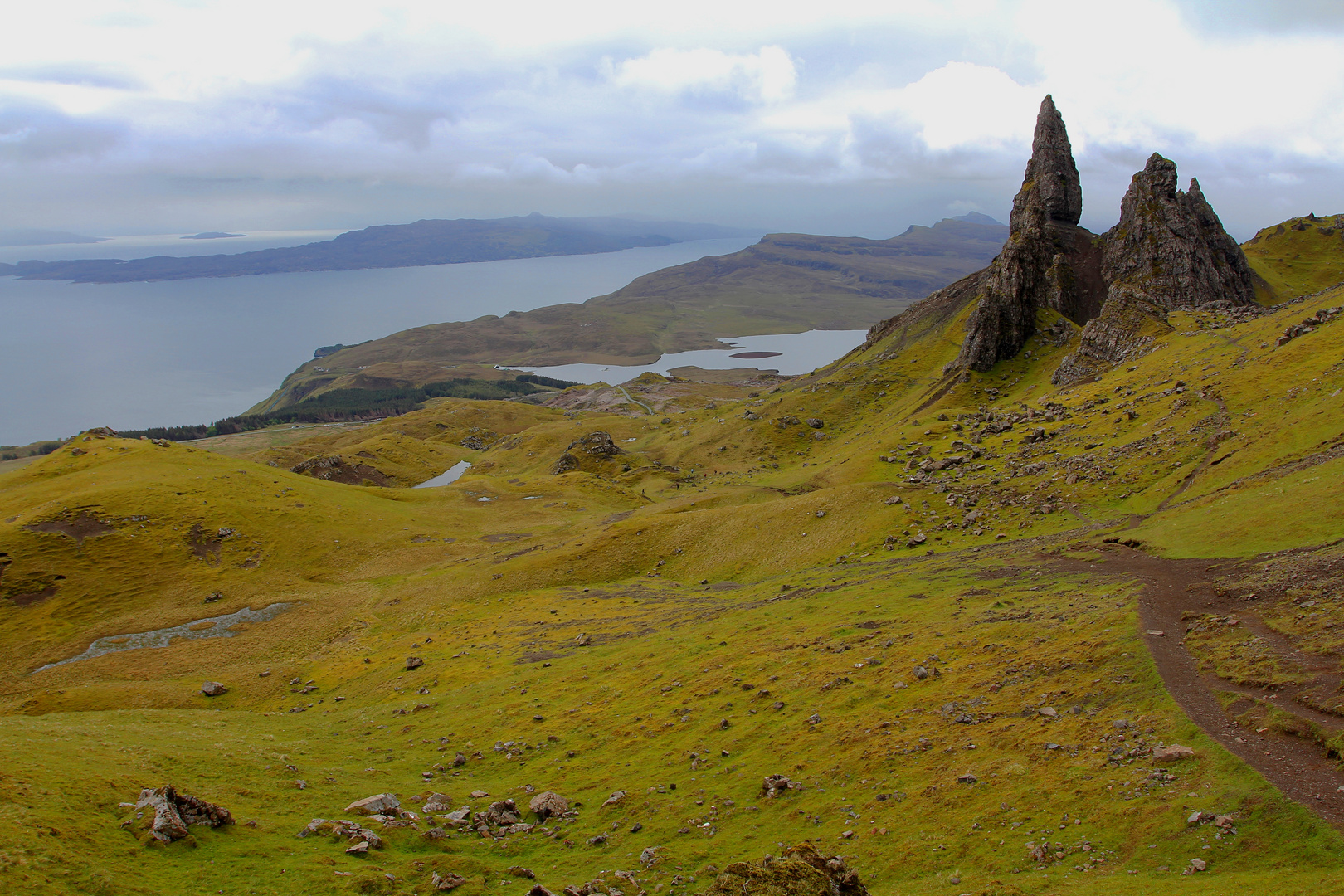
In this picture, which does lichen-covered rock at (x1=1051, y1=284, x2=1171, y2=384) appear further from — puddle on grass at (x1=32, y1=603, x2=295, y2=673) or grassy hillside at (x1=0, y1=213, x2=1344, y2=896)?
puddle on grass at (x1=32, y1=603, x2=295, y2=673)

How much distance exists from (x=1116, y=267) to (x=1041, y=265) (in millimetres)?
14464

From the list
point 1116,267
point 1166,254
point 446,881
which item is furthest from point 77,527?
point 1166,254

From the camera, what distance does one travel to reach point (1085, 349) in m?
117

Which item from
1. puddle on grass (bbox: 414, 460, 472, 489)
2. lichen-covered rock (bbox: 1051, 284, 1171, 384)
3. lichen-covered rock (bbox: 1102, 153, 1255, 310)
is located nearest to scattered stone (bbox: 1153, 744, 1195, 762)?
lichen-covered rock (bbox: 1051, 284, 1171, 384)

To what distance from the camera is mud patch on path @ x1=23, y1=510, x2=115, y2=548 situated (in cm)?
8525

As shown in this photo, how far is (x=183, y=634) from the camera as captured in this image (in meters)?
73.2

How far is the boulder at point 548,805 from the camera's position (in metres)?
29.1

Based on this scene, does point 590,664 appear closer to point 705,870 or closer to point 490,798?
point 490,798

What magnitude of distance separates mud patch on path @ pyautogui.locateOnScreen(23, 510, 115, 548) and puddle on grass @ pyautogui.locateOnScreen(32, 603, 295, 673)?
21395 mm

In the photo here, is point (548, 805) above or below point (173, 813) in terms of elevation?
below

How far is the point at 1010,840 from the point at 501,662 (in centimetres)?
4097

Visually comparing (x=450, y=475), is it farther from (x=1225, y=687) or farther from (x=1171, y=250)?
(x=1225, y=687)

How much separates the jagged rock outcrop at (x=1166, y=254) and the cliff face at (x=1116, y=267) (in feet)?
0.56

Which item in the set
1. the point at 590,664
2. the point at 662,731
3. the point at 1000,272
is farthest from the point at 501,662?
the point at 1000,272
